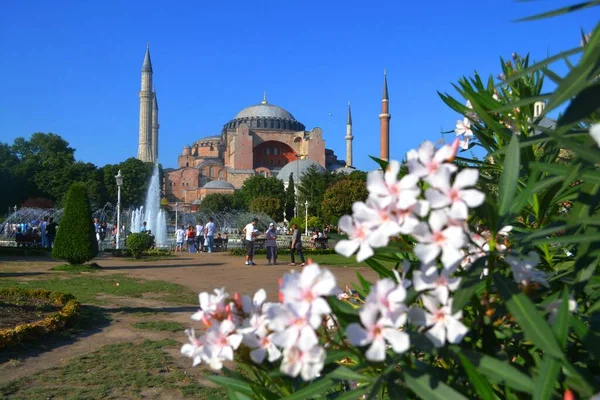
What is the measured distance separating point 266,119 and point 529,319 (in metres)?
67.3

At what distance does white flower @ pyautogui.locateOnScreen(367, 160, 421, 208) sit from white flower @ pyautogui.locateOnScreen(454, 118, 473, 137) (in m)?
0.96

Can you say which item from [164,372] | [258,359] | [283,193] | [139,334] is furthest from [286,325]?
[283,193]

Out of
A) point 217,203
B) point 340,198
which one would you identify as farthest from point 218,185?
point 340,198

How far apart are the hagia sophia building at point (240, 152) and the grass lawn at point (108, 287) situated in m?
45.1

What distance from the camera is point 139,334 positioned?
5.00 metres

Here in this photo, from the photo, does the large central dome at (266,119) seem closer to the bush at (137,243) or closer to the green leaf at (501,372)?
the bush at (137,243)

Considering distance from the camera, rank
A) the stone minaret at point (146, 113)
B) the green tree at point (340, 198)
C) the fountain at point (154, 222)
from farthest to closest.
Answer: the stone minaret at point (146, 113), the green tree at point (340, 198), the fountain at point (154, 222)

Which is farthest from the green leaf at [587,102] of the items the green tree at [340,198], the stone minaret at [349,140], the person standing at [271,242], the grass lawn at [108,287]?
the stone minaret at [349,140]

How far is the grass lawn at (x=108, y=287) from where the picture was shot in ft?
23.7

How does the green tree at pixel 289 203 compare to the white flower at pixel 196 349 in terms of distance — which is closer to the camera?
the white flower at pixel 196 349

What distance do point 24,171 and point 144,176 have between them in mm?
9580

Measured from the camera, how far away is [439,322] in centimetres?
69

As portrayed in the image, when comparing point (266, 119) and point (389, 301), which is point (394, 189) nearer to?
point (389, 301)

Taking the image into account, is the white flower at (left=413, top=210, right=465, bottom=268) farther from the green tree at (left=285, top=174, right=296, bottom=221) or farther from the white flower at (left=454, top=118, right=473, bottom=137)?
the green tree at (left=285, top=174, right=296, bottom=221)
